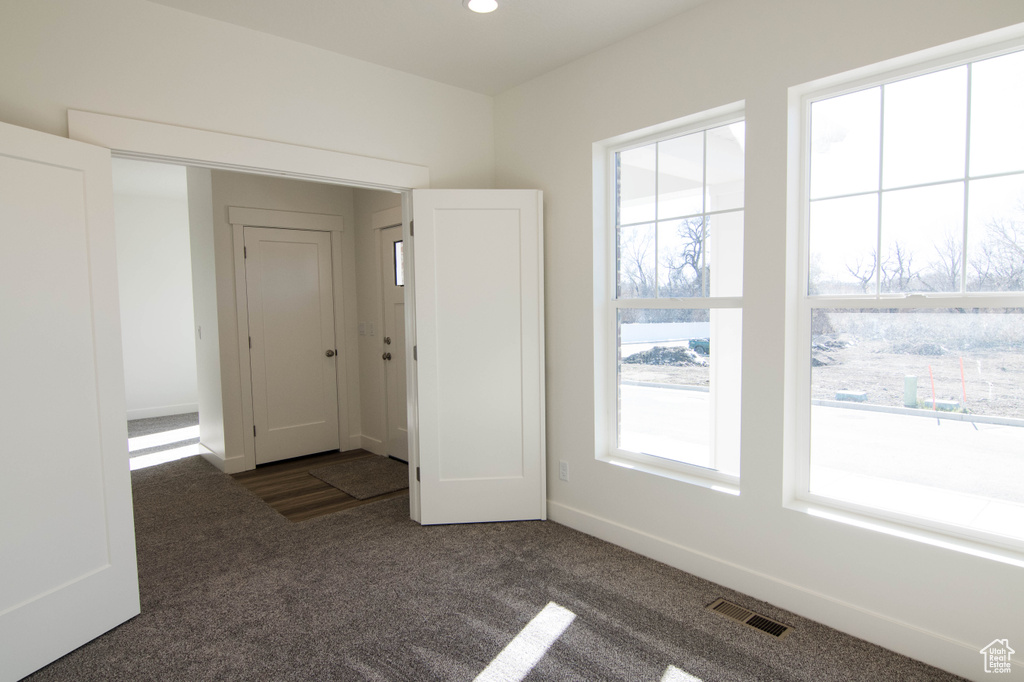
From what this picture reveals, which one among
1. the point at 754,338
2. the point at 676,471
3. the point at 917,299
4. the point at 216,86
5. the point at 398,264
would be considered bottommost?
the point at 676,471

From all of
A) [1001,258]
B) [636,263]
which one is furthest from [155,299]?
[1001,258]

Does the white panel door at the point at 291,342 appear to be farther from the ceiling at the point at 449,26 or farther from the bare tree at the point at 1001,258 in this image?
the bare tree at the point at 1001,258

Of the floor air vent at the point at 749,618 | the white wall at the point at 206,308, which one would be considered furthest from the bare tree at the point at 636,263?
the white wall at the point at 206,308

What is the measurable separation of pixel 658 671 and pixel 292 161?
2.90 meters

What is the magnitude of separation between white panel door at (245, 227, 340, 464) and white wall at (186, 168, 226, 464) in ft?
0.91

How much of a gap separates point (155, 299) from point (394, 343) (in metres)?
4.30

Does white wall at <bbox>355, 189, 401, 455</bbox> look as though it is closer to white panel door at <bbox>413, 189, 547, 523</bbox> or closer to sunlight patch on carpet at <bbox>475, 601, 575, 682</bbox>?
white panel door at <bbox>413, 189, 547, 523</bbox>

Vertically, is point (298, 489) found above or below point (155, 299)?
below

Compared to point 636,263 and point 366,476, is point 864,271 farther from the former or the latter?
point 366,476

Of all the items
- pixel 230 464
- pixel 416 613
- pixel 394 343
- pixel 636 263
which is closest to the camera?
pixel 416 613

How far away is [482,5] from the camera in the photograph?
2648mm

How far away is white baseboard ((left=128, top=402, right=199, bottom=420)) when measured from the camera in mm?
7201

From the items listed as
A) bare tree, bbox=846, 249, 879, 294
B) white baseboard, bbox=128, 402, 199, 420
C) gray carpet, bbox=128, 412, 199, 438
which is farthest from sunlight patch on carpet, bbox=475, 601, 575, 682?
white baseboard, bbox=128, 402, 199, 420

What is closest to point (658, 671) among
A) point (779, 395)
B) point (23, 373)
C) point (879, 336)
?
point (779, 395)
